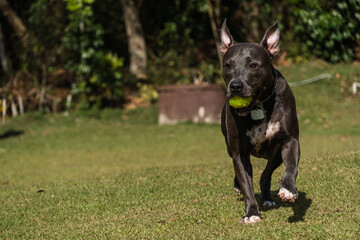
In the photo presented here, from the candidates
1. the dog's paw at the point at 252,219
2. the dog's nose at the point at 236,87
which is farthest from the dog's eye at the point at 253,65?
the dog's paw at the point at 252,219

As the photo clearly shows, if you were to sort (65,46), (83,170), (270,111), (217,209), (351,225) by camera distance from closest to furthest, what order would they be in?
1. (351,225)
2. (270,111)
3. (217,209)
4. (83,170)
5. (65,46)

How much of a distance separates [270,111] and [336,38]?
14926 millimetres

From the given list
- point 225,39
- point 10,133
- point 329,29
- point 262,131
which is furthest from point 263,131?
point 329,29

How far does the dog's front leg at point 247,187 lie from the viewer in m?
5.52

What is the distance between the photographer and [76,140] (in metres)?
15.5

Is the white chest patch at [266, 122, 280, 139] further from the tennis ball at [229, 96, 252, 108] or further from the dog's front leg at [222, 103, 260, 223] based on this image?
the tennis ball at [229, 96, 252, 108]

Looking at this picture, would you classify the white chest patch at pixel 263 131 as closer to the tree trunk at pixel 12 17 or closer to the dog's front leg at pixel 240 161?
the dog's front leg at pixel 240 161

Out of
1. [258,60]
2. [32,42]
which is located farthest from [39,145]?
[258,60]

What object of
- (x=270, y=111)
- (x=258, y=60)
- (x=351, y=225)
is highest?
(x=258, y=60)

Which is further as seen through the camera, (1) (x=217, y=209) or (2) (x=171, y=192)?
(2) (x=171, y=192)

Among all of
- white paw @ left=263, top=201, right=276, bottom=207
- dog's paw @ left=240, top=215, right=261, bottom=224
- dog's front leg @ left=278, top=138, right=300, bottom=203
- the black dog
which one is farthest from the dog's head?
white paw @ left=263, top=201, right=276, bottom=207

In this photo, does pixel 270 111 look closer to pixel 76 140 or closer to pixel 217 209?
pixel 217 209

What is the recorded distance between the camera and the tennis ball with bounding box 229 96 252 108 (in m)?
5.35

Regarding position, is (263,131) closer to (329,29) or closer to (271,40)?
(271,40)
